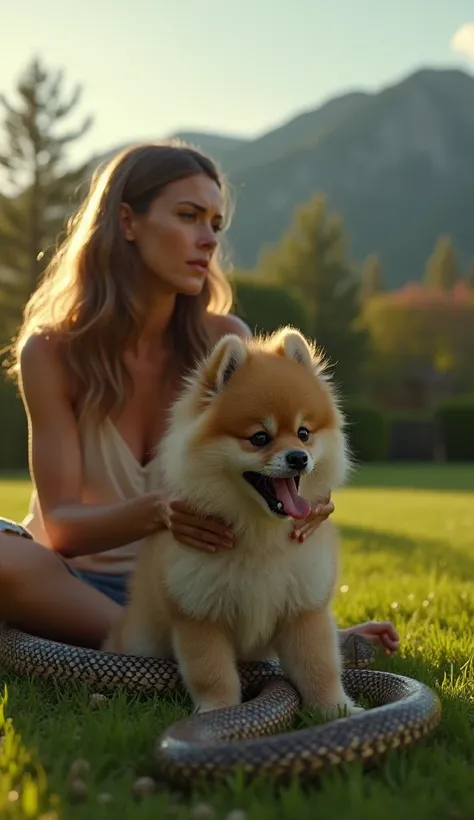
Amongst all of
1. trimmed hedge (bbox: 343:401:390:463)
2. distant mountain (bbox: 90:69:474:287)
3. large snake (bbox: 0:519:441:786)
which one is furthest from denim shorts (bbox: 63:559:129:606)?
distant mountain (bbox: 90:69:474:287)

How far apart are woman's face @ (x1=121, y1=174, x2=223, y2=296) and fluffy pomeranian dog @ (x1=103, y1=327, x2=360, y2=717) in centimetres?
97

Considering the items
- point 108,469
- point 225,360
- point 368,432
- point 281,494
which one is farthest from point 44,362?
point 368,432

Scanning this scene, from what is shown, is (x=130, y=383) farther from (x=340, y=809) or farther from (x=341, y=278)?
(x=341, y=278)

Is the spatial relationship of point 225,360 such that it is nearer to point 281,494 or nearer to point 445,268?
point 281,494

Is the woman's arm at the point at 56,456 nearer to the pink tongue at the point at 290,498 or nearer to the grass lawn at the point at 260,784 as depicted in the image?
the grass lawn at the point at 260,784

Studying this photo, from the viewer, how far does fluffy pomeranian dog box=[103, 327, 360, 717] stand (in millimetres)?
2922

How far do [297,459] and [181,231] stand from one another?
1.66 m

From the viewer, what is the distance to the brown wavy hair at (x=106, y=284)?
4.11 m

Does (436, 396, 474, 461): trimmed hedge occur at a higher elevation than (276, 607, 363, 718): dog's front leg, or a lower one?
lower

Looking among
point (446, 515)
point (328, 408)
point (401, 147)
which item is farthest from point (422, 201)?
point (328, 408)

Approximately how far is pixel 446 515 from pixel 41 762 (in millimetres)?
10438

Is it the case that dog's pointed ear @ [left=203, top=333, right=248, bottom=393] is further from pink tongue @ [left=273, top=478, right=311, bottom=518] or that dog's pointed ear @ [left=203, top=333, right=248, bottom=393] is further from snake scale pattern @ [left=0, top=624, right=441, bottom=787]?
snake scale pattern @ [left=0, top=624, right=441, bottom=787]

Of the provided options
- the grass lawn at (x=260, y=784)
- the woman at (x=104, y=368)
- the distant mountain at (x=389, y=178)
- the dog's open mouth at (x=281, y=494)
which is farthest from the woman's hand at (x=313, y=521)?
the distant mountain at (x=389, y=178)

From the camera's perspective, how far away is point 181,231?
4.04 meters
